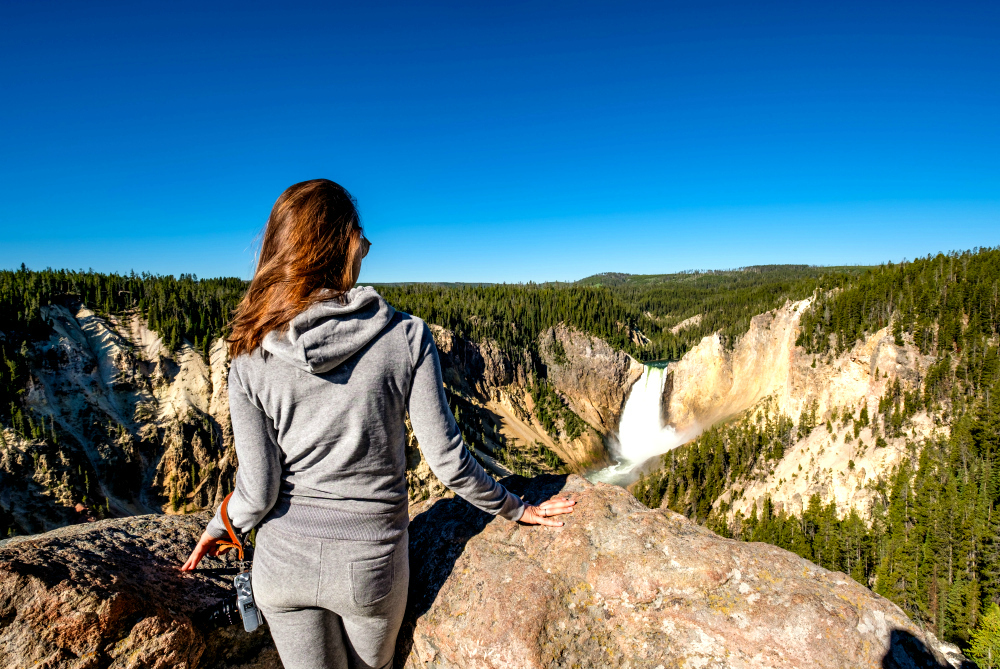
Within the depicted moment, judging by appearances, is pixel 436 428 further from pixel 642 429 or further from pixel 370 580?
pixel 642 429

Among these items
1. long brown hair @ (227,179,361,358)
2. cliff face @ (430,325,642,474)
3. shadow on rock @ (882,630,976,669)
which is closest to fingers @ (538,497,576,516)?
shadow on rock @ (882,630,976,669)

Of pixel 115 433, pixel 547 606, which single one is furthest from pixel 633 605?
pixel 115 433

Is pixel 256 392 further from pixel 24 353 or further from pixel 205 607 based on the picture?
pixel 24 353

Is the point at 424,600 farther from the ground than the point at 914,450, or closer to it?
farther from the ground

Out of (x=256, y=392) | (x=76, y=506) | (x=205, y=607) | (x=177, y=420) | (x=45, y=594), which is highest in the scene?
(x=256, y=392)

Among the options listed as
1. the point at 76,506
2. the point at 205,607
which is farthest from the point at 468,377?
the point at 205,607

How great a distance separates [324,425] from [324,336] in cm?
41

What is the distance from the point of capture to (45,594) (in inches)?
106

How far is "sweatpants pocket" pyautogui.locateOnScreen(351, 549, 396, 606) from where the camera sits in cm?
219

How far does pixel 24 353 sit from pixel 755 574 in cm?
4266

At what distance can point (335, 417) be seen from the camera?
6.81 feet

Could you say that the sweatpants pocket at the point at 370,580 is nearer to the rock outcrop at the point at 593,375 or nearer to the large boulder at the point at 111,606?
the large boulder at the point at 111,606

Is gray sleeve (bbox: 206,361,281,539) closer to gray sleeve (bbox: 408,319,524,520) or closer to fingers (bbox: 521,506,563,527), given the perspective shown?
gray sleeve (bbox: 408,319,524,520)

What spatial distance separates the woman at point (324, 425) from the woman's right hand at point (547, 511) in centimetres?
112
